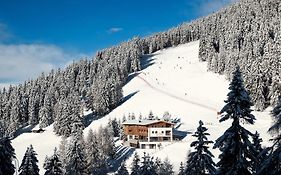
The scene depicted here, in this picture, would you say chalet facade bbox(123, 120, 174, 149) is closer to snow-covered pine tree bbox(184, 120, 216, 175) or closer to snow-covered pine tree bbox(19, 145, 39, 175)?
snow-covered pine tree bbox(19, 145, 39, 175)

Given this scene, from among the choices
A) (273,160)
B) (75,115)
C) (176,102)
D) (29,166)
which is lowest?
(29,166)

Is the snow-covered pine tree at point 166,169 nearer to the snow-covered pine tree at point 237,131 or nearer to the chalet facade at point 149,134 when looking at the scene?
the chalet facade at point 149,134

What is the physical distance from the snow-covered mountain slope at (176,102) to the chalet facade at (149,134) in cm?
449

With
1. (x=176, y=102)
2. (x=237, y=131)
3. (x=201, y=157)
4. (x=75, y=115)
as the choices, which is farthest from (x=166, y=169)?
(x=176, y=102)

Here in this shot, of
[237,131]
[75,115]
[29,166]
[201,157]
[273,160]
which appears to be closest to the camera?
[273,160]

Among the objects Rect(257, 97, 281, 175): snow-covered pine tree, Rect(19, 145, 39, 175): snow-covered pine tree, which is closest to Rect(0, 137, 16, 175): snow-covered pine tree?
Rect(19, 145, 39, 175): snow-covered pine tree

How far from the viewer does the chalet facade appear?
89094 millimetres

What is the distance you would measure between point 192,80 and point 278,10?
65.0 meters

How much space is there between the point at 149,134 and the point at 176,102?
33636mm

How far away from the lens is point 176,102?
402ft

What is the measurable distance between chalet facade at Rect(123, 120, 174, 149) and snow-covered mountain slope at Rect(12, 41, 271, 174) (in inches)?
177

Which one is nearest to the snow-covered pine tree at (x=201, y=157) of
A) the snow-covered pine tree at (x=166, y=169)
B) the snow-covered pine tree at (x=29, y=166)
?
the snow-covered pine tree at (x=29, y=166)

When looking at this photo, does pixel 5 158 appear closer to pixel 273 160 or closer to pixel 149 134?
pixel 273 160

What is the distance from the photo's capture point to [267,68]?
114 meters
